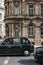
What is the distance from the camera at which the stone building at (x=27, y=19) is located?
38062 mm

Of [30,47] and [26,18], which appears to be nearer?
[30,47]

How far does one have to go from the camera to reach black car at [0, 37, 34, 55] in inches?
813

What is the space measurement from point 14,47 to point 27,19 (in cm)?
1780

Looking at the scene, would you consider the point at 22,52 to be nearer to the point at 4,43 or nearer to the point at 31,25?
the point at 4,43

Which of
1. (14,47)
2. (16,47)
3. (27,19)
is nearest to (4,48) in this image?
(14,47)

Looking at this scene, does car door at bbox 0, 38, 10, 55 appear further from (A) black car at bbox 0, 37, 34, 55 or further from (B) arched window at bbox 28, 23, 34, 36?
(B) arched window at bbox 28, 23, 34, 36

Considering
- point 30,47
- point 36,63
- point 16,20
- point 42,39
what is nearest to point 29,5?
point 16,20

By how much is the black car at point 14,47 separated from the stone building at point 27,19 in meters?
17.1

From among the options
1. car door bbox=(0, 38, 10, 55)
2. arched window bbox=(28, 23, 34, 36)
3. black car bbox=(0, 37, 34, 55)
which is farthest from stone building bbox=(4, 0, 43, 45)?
car door bbox=(0, 38, 10, 55)

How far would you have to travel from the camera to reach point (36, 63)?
1605 centimetres

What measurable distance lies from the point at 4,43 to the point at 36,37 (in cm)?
1789

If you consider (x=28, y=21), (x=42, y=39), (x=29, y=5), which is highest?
(x=29, y=5)

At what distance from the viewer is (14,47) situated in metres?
20.7

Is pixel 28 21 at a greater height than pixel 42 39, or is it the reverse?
pixel 28 21
